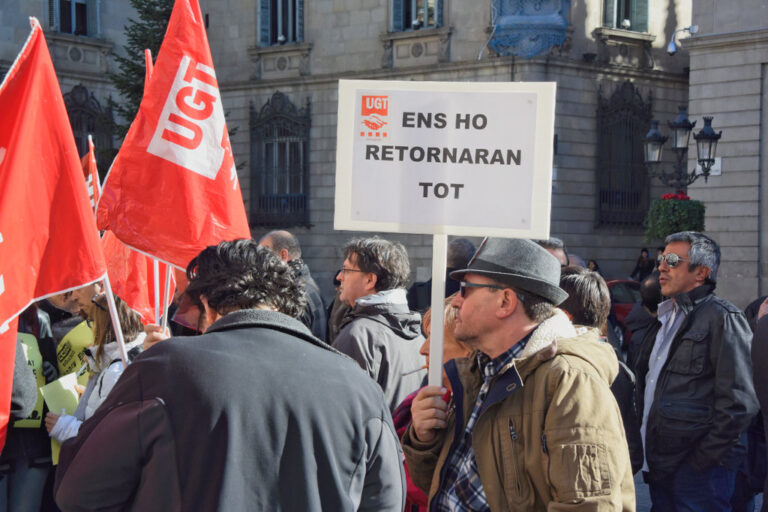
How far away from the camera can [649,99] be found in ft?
78.0

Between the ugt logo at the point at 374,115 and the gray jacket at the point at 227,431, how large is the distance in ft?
2.90

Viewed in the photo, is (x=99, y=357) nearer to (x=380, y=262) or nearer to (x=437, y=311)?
(x=380, y=262)

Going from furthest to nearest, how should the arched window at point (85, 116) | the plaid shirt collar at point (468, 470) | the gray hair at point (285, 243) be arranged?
the arched window at point (85, 116) → the gray hair at point (285, 243) → the plaid shirt collar at point (468, 470)

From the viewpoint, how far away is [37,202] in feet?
13.9

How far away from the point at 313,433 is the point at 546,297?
0.91m

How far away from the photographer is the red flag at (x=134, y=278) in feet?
17.1

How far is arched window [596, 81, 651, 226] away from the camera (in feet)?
75.9

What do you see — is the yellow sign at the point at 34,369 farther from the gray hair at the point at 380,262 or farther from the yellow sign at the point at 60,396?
the gray hair at the point at 380,262

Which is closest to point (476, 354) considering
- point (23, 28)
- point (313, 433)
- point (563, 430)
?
point (563, 430)

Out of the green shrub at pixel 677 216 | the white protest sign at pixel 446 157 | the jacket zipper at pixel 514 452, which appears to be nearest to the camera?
the jacket zipper at pixel 514 452

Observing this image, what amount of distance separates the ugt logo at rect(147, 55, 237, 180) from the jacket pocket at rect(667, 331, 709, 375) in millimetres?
2334

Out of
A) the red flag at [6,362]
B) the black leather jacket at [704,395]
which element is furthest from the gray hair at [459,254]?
the red flag at [6,362]

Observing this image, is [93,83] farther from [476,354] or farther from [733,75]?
[476,354]

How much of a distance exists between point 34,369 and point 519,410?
3.11m
